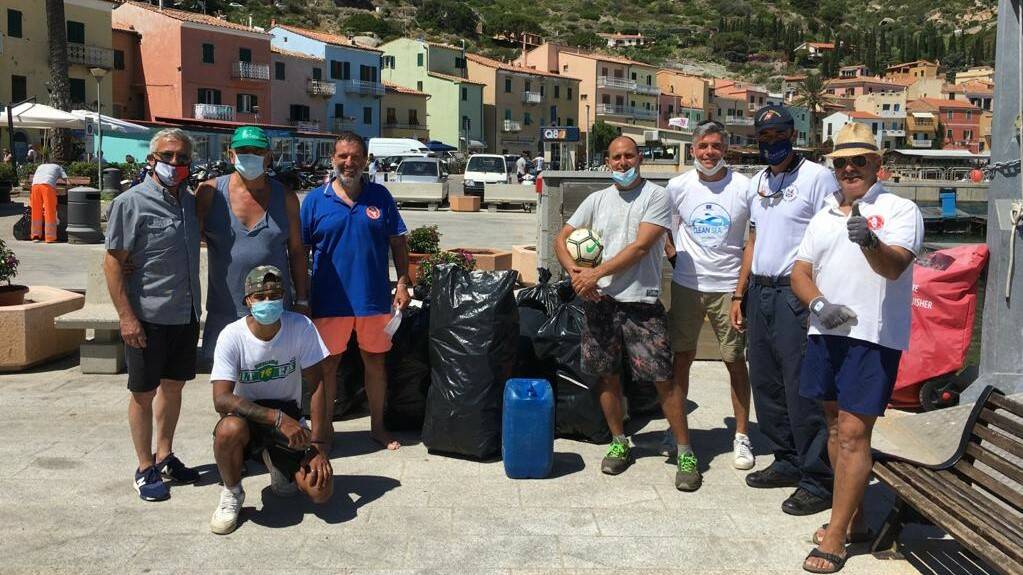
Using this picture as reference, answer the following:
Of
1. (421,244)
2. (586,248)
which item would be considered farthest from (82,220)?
(586,248)

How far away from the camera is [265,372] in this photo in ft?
13.6

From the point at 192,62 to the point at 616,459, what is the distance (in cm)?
4991

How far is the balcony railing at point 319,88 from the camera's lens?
2317 inches

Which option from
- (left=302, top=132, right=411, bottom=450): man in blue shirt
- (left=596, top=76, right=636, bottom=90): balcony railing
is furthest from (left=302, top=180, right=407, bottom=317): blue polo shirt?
(left=596, top=76, right=636, bottom=90): balcony railing

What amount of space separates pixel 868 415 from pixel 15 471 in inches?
161

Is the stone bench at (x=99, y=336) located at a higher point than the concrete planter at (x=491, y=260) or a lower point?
lower

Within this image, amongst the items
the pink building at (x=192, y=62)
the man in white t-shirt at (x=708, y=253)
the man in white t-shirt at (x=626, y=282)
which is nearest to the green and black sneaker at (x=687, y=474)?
the man in white t-shirt at (x=708, y=253)

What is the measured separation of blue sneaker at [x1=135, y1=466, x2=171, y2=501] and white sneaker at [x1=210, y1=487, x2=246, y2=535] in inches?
16.4

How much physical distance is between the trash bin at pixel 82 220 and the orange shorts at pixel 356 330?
40.7ft

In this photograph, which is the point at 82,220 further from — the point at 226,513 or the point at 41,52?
the point at 41,52

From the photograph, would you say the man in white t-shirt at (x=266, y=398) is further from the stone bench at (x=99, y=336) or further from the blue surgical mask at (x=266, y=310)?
the stone bench at (x=99, y=336)

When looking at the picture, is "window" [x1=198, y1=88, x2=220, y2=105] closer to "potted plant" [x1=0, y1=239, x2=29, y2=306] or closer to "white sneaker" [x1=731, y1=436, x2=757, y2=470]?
"potted plant" [x1=0, y1=239, x2=29, y2=306]

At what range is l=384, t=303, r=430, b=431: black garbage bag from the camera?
17.6 feet

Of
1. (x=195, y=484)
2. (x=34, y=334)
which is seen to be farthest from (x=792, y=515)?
(x=34, y=334)
